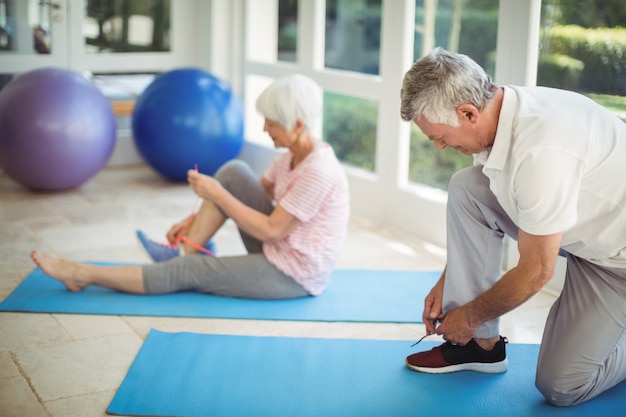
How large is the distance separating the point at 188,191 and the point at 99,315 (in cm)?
212

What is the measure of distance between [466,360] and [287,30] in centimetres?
317

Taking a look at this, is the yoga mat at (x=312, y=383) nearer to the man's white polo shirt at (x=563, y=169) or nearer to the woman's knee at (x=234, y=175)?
the man's white polo shirt at (x=563, y=169)

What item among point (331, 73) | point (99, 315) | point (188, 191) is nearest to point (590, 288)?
point (99, 315)

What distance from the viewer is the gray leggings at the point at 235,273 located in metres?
3.15

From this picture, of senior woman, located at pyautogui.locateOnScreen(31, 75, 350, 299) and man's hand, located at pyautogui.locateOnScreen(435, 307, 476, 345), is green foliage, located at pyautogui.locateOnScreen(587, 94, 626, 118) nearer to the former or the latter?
senior woman, located at pyautogui.locateOnScreen(31, 75, 350, 299)

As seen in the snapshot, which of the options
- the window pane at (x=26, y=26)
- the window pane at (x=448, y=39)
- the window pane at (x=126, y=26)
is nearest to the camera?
the window pane at (x=448, y=39)

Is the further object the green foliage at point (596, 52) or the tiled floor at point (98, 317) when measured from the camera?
the green foliage at point (596, 52)

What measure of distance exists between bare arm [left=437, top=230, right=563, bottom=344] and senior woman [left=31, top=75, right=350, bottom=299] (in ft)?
2.74

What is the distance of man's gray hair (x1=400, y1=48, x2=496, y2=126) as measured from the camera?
6.81ft

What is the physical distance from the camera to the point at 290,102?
294 cm

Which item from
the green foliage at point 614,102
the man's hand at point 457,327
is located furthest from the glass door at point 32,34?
the man's hand at point 457,327

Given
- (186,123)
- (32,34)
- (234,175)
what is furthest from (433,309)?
(32,34)

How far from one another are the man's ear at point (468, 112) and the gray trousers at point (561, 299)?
1.16ft

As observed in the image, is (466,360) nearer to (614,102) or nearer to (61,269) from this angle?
(614,102)
